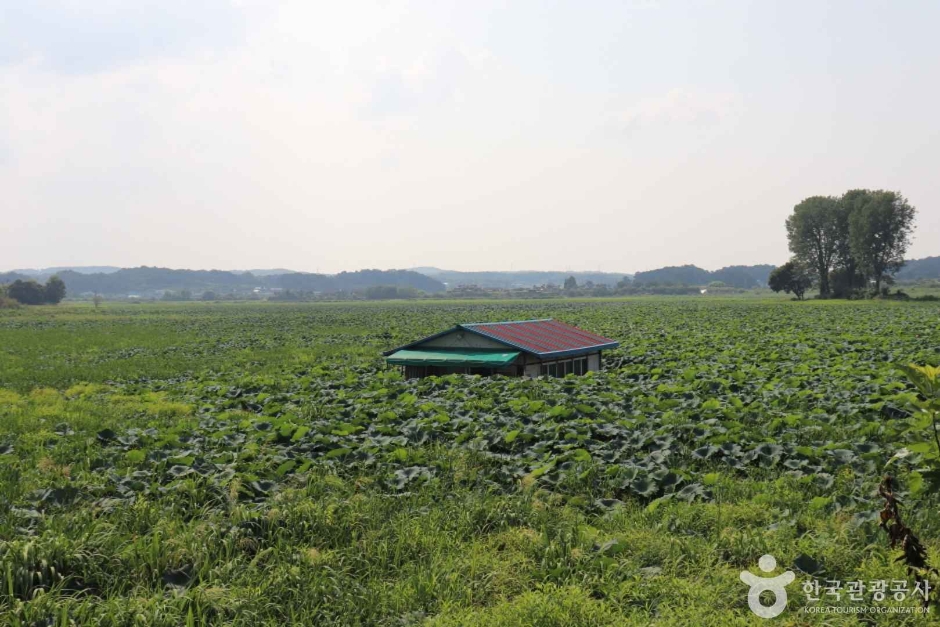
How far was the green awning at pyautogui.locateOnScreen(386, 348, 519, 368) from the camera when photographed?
16812 millimetres

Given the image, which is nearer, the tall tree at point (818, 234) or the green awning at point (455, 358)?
the green awning at point (455, 358)

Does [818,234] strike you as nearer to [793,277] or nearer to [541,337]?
[793,277]

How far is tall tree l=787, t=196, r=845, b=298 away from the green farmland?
248 ft

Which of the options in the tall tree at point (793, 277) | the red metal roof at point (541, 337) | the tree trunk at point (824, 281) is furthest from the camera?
the tall tree at point (793, 277)

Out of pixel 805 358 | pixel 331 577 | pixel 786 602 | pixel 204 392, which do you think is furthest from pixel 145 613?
pixel 805 358

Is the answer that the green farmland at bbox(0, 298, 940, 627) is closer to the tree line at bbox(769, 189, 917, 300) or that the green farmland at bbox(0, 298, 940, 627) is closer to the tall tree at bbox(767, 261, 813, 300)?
the tree line at bbox(769, 189, 917, 300)

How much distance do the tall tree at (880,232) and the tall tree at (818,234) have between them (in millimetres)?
5176

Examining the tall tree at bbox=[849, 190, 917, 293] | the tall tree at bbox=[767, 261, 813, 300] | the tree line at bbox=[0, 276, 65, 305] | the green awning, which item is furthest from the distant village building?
the tree line at bbox=[0, 276, 65, 305]

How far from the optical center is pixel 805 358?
19.7 metres

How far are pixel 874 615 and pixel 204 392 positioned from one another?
16.8m

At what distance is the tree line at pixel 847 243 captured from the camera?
73.0 m

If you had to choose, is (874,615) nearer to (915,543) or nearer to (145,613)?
(915,543)

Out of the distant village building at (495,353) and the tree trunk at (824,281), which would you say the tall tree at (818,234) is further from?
the distant village building at (495,353)

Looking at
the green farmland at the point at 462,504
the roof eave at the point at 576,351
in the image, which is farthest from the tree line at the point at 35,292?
the roof eave at the point at 576,351
